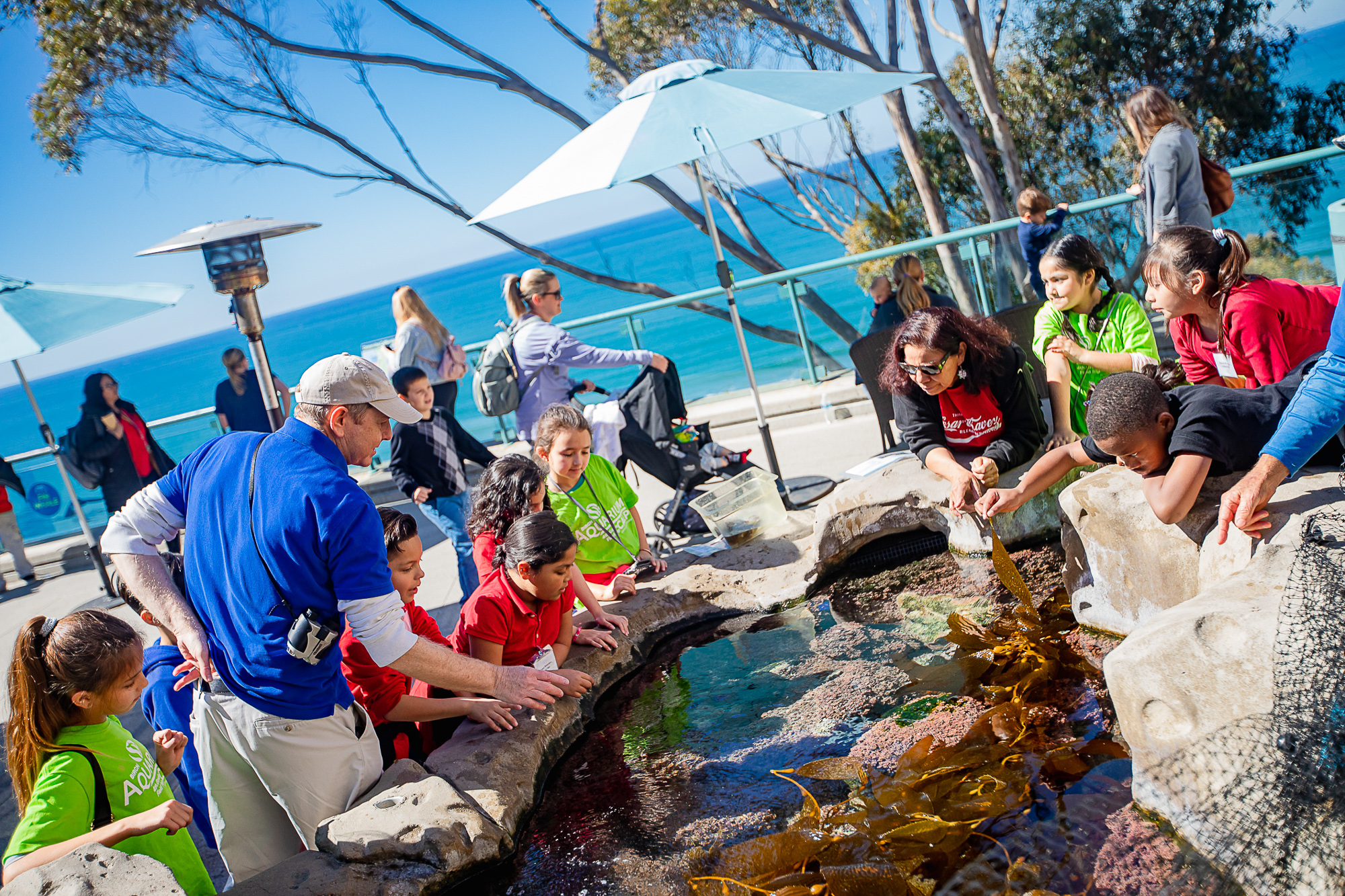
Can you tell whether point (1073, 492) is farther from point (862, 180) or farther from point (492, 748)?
point (862, 180)

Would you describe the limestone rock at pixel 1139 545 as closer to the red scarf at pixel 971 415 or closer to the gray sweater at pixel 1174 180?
the red scarf at pixel 971 415

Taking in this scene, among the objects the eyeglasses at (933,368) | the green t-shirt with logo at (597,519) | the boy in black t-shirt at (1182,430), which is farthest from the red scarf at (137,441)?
the boy in black t-shirt at (1182,430)

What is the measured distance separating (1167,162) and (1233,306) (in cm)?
188

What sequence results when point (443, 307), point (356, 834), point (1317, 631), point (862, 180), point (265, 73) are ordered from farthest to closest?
point (443, 307), point (862, 180), point (265, 73), point (356, 834), point (1317, 631)

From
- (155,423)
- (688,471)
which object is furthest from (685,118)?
(155,423)

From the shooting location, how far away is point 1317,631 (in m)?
2.00

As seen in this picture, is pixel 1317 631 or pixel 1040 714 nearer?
pixel 1317 631

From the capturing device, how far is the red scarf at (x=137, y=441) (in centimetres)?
752

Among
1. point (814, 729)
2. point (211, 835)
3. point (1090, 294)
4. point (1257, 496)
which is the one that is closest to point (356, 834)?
point (211, 835)

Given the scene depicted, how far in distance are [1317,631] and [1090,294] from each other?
231cm

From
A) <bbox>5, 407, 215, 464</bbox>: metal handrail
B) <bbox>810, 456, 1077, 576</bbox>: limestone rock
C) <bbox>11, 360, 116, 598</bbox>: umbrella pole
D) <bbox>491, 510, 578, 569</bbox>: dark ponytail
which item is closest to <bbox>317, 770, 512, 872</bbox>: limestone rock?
<bbox>491, 510, 578, 569</bbox>: dark ponytail

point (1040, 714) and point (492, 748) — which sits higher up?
point (492, 748)

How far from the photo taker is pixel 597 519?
418cm

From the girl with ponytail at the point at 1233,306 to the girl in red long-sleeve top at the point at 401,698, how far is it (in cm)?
274
